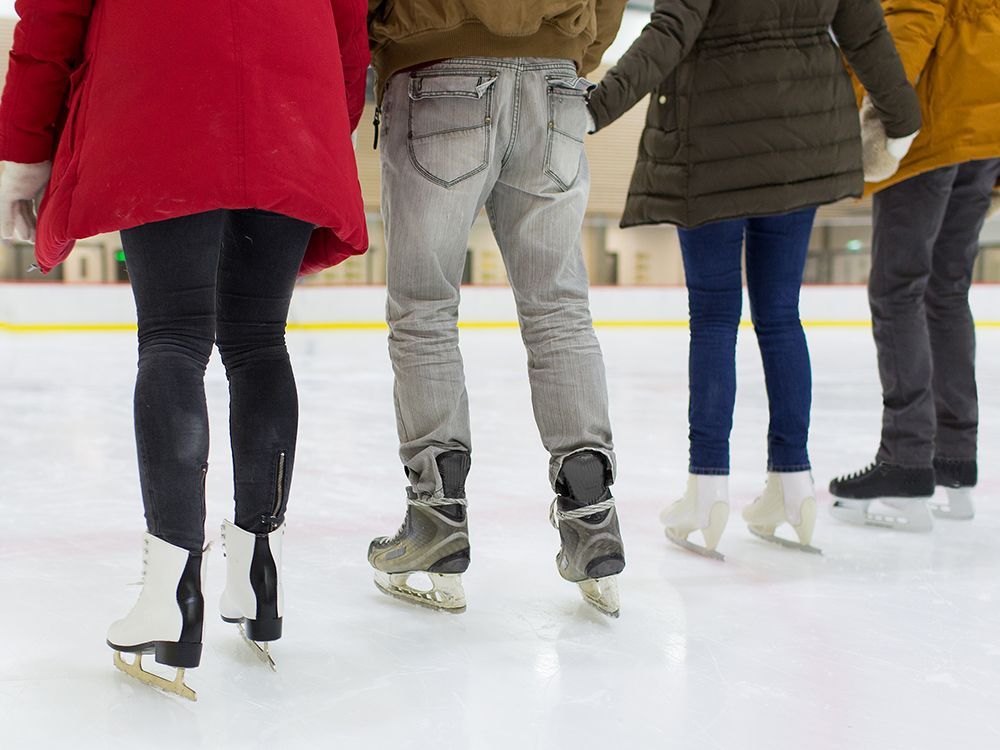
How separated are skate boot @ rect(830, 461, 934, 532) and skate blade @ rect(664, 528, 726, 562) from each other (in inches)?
15.2

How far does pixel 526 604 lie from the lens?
1.40 meters

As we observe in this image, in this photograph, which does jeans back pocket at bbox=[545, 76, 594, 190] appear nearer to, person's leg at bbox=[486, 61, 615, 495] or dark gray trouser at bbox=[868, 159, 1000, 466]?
person's leg at bbox=[486, 61, 615, 495]

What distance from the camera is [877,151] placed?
5.79 ft

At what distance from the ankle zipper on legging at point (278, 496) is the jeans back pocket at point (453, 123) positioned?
0.41m

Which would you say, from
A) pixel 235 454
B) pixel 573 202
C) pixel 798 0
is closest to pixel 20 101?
pixel 235 454

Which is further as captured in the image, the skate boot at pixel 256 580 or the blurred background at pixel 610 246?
the blurred background at pixel 610 246

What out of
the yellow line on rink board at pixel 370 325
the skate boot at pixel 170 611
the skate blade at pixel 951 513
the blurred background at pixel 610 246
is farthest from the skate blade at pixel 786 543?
the blurred background at pixel 610 246

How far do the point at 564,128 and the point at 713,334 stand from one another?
0.51m

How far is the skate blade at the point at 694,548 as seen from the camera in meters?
1.66

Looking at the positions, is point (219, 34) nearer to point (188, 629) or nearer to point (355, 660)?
point (188, 629)

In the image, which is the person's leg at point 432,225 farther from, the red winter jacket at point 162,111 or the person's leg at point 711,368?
the person's leg at point 711,368

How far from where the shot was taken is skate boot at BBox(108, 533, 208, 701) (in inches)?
40.3

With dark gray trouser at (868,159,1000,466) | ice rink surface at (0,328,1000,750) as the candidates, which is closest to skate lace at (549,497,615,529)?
ice rink surface at (0,328,1000,750)

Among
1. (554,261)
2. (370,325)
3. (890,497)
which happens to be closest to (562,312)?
(554,261)
